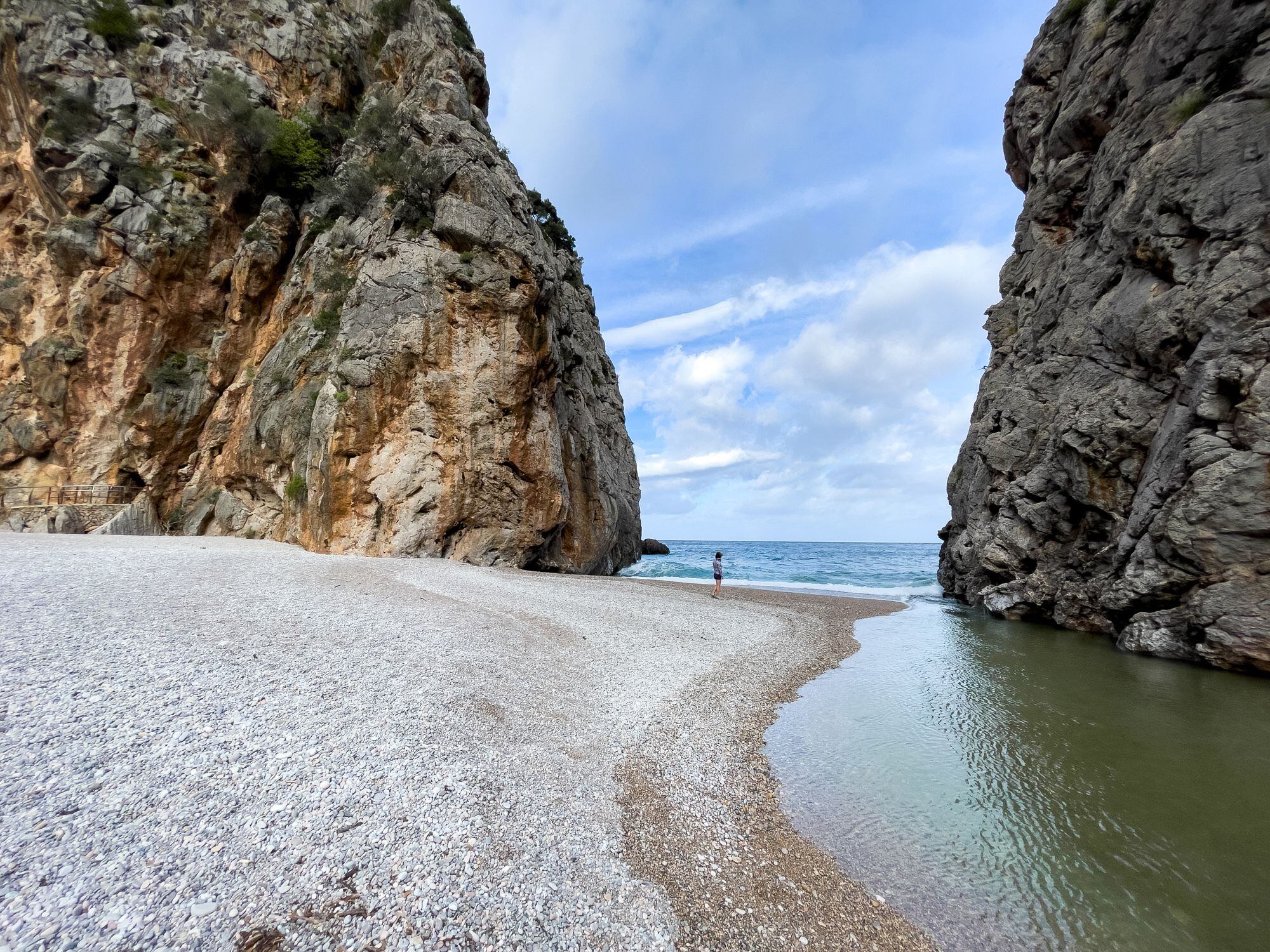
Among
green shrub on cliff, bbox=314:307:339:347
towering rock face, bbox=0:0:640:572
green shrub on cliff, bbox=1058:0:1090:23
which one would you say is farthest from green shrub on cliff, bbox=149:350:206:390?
green shrub on cliff, bbox=1058:0:1090:23

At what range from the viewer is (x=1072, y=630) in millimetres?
15406

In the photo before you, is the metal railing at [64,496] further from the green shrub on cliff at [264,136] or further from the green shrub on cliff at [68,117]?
the green shrub on cliff at [264,136]

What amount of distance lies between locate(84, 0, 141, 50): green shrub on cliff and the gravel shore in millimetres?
33193

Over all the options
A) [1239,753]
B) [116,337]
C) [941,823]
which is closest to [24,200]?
[116,337]

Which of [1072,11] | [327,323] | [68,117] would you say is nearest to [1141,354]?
[1072,11]

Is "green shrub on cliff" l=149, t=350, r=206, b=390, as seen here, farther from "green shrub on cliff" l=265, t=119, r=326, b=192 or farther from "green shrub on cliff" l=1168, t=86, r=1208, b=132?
"green shrub on cliff" l=1168, t=86, r=1208, b=132

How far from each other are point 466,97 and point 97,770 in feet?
105

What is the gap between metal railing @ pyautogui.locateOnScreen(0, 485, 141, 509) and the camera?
20859 mm

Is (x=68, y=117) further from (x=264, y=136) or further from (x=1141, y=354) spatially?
(x=1141, y=354)

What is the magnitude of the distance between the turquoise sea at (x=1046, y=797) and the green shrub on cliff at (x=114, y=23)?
42804 millimetres

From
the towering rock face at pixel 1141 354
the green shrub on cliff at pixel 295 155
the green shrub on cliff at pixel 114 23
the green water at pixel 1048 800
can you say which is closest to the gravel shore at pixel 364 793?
the green water at pixel 1048 800

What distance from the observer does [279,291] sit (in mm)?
25234

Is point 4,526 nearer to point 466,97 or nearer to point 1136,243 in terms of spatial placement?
point 466,97

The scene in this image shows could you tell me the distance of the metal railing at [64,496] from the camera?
20.9 metres
